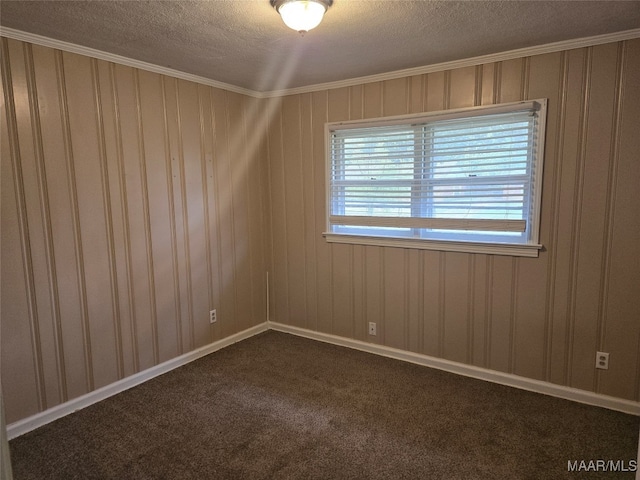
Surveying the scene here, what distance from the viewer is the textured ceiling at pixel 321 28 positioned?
2.06 meters

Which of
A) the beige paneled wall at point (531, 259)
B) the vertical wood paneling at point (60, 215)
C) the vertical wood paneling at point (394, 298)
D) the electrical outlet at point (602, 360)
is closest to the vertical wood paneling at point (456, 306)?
the beige paneled wall at point (531, 259)

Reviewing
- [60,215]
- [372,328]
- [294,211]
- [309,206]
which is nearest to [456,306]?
[372,328]

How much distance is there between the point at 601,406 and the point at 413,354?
4.22 feet

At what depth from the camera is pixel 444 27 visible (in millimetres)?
2342

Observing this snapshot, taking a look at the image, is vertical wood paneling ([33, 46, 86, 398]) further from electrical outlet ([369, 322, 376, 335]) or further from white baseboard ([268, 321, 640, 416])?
electrical outlet ([369, 322, 376, 335])

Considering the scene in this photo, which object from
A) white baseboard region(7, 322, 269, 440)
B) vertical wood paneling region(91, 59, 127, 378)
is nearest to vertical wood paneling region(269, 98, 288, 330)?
white baseboard region(7, 322, 269, 440)

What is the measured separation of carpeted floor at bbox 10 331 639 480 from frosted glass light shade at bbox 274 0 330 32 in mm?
2236

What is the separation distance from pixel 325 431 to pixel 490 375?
4.52 ft

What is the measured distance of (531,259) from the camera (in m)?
2.83

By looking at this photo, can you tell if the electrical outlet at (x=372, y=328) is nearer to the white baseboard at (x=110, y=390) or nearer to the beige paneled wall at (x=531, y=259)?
the beige paneled wall at (x=531, y=259)

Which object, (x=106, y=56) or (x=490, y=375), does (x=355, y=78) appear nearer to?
(x=106, y=56)

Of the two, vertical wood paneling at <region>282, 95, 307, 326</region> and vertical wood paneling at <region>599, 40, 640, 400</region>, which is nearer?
vertical wood paneling at <region>599, 40, 640, 400</region>

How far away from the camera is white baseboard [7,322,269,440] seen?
2477 mm

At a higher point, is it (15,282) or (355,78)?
(355,78)
